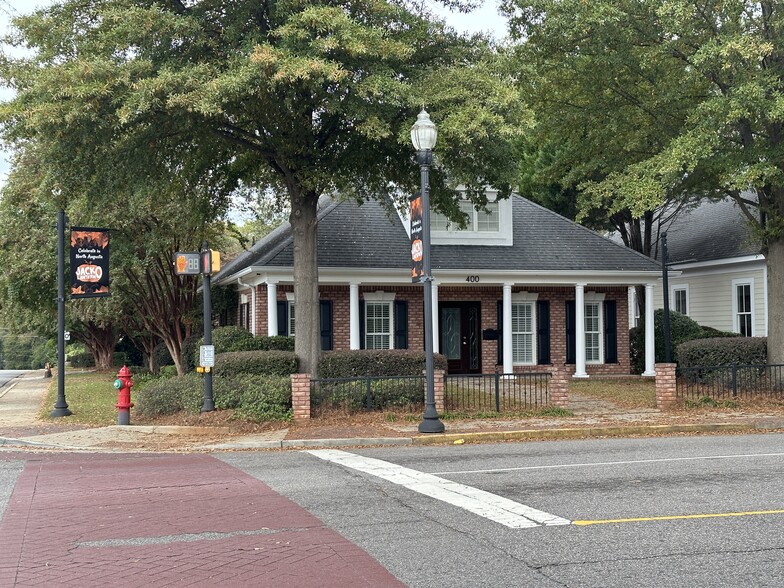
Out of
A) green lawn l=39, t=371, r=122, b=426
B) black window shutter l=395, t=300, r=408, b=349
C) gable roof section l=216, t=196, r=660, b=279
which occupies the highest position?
gable roof section l=216, t=196, r=660, b=279

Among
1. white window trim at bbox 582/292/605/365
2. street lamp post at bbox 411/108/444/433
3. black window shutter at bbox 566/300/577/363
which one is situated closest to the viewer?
street lamp post at bbox 411/108/444/433

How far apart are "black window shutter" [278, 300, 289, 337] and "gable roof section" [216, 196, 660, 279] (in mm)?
1448

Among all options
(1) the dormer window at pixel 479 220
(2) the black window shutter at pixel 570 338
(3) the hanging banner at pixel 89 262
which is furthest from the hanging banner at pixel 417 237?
(2) the black window shutter at pixel 570 338

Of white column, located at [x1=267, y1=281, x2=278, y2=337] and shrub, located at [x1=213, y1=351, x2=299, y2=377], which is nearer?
shrub, located at [x1=213, y1=351, x2=299, y2=377]

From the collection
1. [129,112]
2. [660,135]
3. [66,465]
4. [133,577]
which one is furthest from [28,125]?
[660,135]

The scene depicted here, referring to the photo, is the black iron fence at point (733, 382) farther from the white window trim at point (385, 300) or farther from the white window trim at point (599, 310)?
the white window trim at point (385, 300)

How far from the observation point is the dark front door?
25391mm

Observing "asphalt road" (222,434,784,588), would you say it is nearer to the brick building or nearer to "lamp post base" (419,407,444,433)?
"lamp post base" (419,407,444,433)

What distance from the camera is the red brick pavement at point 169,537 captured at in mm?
6043

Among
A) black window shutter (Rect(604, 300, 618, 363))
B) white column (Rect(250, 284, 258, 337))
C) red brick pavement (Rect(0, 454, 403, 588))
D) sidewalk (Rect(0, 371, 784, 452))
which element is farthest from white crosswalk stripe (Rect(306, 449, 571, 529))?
black window shutter (Rect(604, 300, 618, 363))

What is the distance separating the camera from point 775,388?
18203mm

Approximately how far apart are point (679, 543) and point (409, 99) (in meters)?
9.85

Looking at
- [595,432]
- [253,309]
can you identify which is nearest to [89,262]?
[253,309]

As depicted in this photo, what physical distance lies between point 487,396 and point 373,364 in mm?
2517
